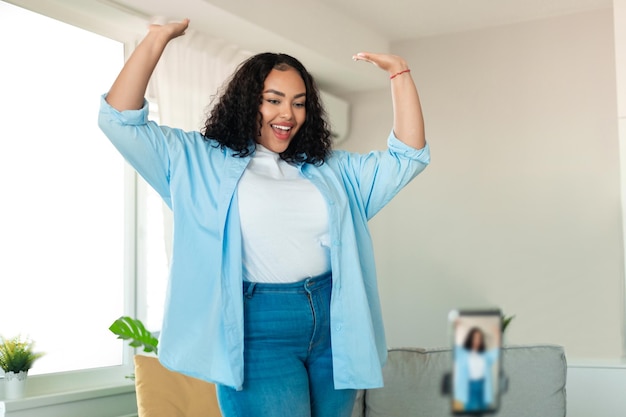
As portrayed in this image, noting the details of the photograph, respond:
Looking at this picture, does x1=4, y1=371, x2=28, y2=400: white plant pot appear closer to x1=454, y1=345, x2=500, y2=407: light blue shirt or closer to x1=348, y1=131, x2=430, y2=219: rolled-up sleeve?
x1=348, y1=131, x2=430, y2=219: rolled-up sleeve

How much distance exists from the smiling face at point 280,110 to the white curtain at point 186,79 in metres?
2.00

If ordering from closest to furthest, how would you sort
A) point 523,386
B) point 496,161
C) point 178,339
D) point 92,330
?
1. point 178,339
2. point 523,386
3. point 92,330
4. point 496,161

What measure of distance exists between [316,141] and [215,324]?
1.54ft

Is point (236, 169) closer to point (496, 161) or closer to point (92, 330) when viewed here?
point (92, 330)

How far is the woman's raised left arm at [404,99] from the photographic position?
5.42 feet

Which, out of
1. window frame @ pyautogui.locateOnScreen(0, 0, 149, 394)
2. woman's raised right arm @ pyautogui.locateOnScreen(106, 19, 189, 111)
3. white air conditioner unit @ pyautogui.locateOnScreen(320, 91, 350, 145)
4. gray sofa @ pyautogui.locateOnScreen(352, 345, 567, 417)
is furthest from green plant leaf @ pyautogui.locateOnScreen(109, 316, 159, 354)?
white air conditioner unit @ pyautogui.locateOnScreen(320, 91, 350, 145)

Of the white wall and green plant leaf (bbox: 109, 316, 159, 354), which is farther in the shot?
the white wall

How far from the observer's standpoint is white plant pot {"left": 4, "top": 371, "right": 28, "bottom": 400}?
9.55ft

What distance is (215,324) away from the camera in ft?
4.94

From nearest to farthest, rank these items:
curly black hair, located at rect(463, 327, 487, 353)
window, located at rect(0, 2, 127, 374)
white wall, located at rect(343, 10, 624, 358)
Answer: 1. curly black hair, located at rect(463, 327, 487, 353)
2. window, located at rect(0, 2, 127, 374)
3. white wall, located at rect(343, 10, 624, 358)

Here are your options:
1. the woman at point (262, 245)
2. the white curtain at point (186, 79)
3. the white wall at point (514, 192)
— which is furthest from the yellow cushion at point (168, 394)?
the white wall at point (514, 192)

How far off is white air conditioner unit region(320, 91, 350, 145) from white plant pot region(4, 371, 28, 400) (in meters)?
2.67

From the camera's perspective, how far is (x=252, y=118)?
5.48 feet

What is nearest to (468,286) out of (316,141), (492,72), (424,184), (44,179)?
(424,184)
